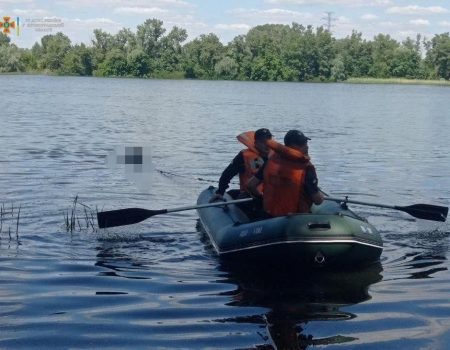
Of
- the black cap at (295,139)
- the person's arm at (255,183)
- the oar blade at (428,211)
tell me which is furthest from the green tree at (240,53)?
the black cap at (295,139)

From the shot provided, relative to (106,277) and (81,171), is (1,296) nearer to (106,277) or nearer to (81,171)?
(106,277)

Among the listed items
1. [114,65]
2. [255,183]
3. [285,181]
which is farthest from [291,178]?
[114,65]

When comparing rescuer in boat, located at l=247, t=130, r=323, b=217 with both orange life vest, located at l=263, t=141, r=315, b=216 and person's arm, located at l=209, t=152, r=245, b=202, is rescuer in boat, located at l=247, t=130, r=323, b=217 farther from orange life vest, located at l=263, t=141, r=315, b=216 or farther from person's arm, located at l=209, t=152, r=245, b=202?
person's arm, located at l=209, t=152, r=245, b=202

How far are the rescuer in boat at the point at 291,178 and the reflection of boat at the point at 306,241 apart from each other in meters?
0.28

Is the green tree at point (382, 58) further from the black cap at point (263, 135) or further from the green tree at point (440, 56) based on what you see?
the black cap at point (263, 135)

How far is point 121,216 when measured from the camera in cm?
969

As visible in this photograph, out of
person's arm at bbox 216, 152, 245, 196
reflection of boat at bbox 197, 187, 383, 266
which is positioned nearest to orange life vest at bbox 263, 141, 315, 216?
reflection of boat at bbox 197, 187, 383, 266

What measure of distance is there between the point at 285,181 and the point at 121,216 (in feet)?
7.86

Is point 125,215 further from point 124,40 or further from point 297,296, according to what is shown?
point 124,40

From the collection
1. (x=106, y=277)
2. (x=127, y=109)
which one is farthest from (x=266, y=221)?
(x=127, y=109)

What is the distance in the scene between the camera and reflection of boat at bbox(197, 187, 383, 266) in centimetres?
797

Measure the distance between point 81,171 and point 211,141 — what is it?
869cm

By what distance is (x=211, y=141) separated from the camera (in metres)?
25.2

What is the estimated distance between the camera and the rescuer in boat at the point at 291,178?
8.20 meters
